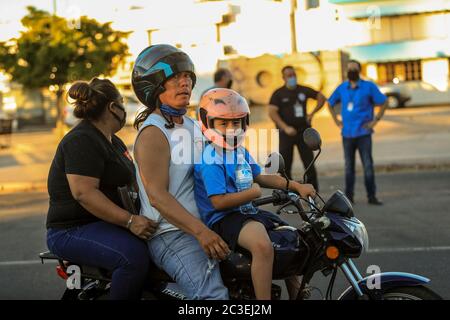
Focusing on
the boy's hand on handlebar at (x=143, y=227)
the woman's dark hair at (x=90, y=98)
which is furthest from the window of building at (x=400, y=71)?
the boy's hand on handlebar at (x=143, y=227)

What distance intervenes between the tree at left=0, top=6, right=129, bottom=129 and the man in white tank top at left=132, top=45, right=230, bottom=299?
28.9 m

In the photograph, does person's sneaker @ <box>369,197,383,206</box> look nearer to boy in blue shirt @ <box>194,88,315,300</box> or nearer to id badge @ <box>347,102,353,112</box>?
id badge @ <box>347,102,353,112</box>

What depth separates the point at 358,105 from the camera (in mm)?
10977

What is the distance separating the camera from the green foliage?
34.0m

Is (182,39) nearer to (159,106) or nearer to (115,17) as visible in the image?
(115,17)

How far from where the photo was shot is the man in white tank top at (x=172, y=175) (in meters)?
3.70

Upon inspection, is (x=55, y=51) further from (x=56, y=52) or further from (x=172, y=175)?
(x=172, y=175)

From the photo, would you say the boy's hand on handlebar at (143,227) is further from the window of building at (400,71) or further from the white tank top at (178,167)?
the window of building at (400,71)

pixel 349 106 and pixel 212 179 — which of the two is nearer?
pixel 212 179

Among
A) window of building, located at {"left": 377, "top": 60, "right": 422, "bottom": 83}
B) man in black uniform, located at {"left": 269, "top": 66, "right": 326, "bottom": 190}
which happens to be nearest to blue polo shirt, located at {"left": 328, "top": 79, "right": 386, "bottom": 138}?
man in black uniform, located at {"left": 269, "top": 66, "right": 326, "bottom": 190}

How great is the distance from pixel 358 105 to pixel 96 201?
752 centimetres

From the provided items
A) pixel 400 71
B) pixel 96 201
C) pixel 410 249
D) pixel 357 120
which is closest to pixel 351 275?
pixel 96 201

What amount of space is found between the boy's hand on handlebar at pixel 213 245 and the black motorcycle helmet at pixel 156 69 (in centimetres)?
74

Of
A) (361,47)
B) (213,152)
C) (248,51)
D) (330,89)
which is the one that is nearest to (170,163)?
(213,152)
